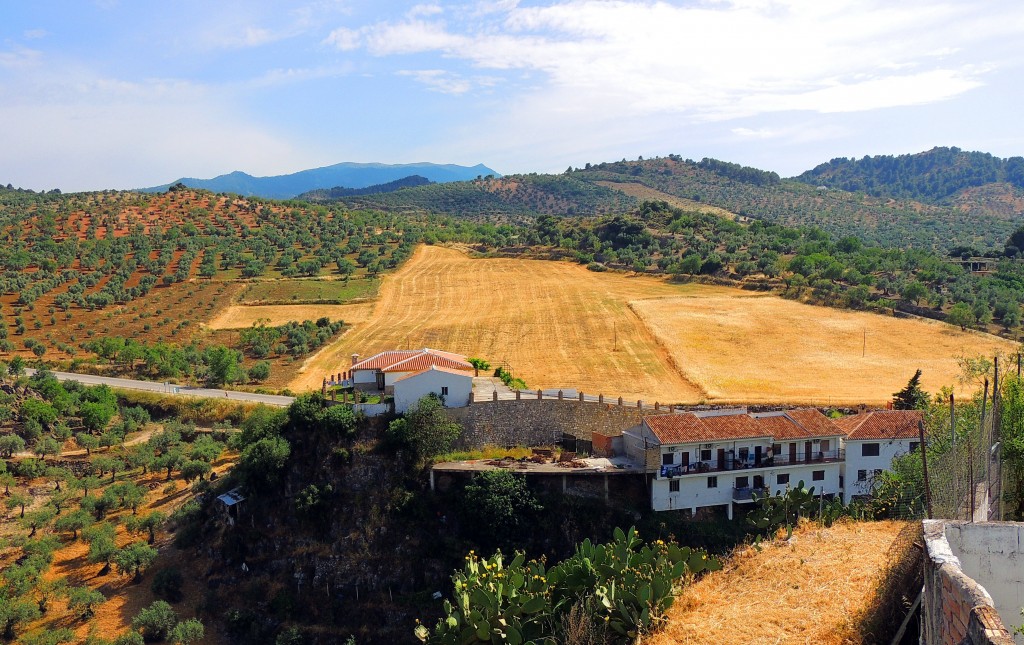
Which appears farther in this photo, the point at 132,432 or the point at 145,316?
the point at 145,316

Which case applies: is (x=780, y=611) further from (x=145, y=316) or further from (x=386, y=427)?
(x=145, y=316)

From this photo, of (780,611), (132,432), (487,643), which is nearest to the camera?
(780,611)

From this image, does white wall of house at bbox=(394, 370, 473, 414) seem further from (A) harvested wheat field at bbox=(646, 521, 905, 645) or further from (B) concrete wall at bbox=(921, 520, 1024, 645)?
(B) concrete wall at bbox=(921, 520, 1024, 645)

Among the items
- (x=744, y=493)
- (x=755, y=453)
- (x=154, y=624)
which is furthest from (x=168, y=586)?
(x=755, y=453)

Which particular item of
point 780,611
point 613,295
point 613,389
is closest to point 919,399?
point 613,389

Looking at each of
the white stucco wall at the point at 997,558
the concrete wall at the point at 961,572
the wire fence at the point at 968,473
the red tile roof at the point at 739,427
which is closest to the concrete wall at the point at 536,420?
the red tile roof at the point at 739,427

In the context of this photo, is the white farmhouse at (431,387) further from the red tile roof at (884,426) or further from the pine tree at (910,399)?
the pine tree at (910,399)

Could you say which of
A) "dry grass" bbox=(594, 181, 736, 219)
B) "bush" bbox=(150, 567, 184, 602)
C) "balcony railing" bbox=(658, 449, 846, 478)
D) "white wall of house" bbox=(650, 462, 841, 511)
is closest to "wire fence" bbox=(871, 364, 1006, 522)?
"balcony railing" bbox=(658, 449, 846, 478)
